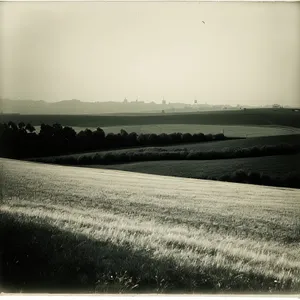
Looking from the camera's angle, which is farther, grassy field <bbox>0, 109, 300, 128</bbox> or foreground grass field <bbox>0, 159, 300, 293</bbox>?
grassy field <bbox>0, 109, 300, 128</bbox>

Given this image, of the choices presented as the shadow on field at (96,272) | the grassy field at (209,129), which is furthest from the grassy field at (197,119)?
the shadow on field at (96,272)

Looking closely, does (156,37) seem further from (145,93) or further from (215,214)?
(215,214)

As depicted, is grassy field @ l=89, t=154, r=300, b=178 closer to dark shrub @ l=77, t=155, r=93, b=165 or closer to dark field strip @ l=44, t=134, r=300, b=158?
dark field strip @ l=44, t=134, r=300, b=158

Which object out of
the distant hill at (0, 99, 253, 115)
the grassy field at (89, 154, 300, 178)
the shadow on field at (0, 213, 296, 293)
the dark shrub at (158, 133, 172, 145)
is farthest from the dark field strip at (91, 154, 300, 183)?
the shadow on field at (0, 213, 296, 293)

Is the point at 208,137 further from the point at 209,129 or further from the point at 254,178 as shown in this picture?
the point at 254,178

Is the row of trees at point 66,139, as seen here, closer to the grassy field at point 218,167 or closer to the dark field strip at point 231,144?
the dark field strip at point 231,144

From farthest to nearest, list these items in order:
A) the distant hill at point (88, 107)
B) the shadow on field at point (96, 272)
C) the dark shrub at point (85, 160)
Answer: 1. the dark shrub at point (85, 160)
2. the distant hill at point (88, 107)
3. the shadow on field at point (96, 272)

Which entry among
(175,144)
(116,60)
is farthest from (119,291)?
(116,60)
